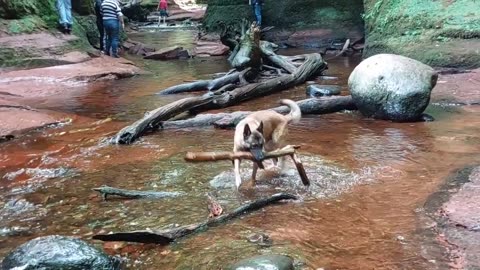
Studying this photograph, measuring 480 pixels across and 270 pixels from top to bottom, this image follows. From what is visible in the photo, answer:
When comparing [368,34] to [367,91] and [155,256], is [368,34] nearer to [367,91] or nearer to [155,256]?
[367,91]

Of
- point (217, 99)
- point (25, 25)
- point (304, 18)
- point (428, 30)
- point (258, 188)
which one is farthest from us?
point (304, 18)

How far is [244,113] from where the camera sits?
823 cm

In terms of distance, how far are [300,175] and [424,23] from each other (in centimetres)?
840

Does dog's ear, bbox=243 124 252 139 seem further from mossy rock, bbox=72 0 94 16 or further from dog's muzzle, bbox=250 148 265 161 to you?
mossy rock, bbox=72 0 94 16

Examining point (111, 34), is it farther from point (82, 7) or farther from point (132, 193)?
point (132, 193)

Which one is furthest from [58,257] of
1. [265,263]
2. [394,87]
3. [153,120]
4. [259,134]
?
Answer: [394,87]

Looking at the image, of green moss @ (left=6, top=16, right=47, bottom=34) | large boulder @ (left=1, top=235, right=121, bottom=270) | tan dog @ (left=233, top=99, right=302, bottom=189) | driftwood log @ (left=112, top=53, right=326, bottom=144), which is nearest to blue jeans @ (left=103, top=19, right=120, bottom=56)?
green moss @ (left=6, top=16, right=47, bottom=34)

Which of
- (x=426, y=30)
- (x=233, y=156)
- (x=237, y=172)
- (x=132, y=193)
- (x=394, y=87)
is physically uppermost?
(x=426, y=30)

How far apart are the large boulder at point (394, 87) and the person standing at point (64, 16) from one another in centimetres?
981

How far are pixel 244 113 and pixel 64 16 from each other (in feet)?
30.1

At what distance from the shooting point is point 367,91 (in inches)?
326

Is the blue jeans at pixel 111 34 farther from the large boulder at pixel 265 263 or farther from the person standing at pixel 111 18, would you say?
the large boulder at pixel 265 263

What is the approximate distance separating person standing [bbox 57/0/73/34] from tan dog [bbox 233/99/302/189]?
35.9 ft

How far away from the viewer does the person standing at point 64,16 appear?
50.3 ft
